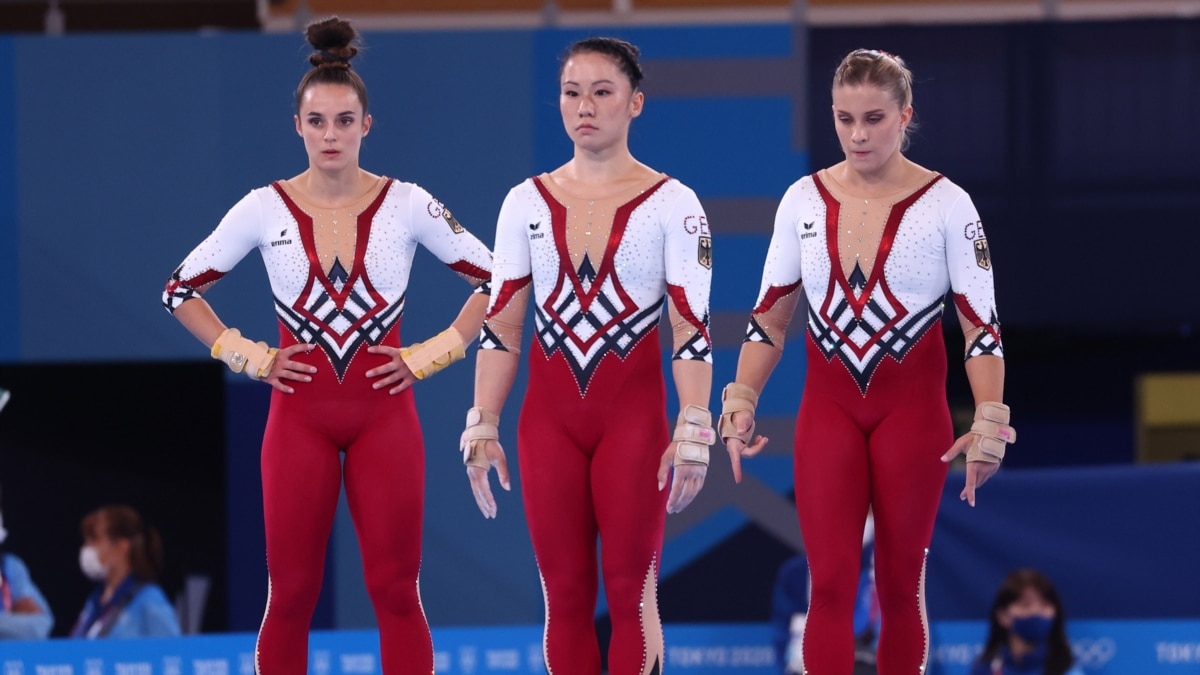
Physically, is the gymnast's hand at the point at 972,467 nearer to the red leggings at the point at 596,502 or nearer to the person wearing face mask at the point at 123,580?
the red leggings at the point at 596,502

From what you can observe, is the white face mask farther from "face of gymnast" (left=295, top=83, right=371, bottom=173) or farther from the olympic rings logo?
the olympic rings logo

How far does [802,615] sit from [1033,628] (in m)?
0.95

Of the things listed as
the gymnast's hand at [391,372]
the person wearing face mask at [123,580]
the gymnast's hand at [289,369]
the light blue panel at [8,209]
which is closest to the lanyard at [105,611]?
the person wearing face mask at [123,580]

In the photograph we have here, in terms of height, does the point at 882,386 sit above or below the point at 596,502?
above

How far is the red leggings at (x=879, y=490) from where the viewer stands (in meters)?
4.22

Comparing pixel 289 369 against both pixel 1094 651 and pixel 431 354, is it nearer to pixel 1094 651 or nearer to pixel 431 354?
pixel 431 354

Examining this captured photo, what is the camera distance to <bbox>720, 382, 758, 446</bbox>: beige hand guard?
445 cm

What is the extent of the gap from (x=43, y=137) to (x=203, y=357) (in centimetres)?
134

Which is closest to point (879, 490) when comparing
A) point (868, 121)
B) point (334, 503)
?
point (868, 121)

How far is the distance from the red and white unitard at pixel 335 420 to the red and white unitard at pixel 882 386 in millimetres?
1144

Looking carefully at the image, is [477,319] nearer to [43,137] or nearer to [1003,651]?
[1003,651]

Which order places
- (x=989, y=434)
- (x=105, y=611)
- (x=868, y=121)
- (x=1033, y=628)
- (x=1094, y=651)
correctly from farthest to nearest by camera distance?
1. (x=105, y=611)
2. (x=1094, y=651)
3. (x=1033, y=628)
4. (x=868, y=121)
5. (x=989, y=434)

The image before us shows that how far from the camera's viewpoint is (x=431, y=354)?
476 centimetres

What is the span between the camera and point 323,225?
476 centimetres
